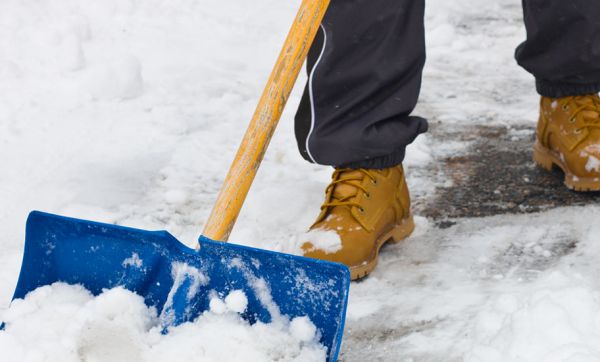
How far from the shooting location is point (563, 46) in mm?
2441

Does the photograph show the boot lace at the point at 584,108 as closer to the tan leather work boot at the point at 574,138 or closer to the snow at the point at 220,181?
the tan leather work boot at the point at 574,138

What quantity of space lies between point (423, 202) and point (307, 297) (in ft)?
3.12

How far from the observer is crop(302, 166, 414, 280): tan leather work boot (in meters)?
2.13

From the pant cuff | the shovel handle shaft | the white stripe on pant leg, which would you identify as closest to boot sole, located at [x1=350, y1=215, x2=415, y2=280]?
the white stripe on pant leg

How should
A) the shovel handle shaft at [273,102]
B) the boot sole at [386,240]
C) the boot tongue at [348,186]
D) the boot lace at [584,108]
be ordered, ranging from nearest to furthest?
1. the shovel handle shaft at [273,102]
2. the boot sole at [386,240]
3. the boot tongue at [348,186]
4. the boot lace at [584,108]

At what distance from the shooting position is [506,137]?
2.98m

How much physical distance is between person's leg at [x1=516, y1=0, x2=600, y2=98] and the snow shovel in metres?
0.95

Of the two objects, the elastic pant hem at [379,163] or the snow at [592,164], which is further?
the snow at [592,164]

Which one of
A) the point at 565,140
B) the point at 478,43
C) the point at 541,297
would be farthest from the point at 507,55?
the point at 541,297

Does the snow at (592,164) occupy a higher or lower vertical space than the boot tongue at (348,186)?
lower

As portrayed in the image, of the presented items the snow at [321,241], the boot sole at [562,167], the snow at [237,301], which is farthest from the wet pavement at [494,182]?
the snow at [237,301]

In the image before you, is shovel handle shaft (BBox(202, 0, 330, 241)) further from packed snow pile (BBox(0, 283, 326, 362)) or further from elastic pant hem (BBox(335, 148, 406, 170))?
elastic pant hem (BBox(335, 148, 406, 170))

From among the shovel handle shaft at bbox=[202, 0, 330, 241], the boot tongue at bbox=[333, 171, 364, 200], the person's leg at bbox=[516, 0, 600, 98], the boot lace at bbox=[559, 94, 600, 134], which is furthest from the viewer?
the boot lace at bbox=[559, 94, 600, 134]

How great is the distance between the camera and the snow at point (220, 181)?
1.66m
